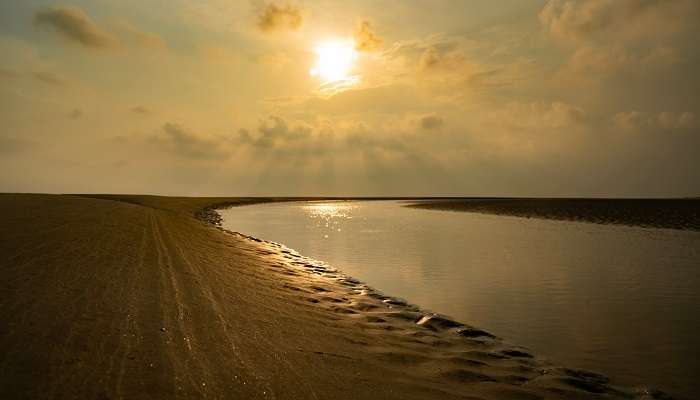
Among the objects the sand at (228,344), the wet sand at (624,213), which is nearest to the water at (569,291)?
the sand at (228,344)

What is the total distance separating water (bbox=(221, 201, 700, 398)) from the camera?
7.56 m

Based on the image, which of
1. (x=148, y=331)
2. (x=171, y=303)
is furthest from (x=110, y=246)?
(x=148, y=331)

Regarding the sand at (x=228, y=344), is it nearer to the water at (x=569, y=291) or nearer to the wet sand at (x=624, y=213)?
the water at (x=569, y=291)

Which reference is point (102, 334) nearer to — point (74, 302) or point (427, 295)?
point (74, 302)

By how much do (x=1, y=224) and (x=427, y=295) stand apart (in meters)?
17.9

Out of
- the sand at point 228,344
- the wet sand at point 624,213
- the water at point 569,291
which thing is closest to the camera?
the sand at point 228,344

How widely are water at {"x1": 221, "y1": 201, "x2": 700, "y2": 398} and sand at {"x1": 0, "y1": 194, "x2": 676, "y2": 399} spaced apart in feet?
3.07

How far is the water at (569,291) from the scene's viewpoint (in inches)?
298

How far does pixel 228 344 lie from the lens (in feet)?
21.7

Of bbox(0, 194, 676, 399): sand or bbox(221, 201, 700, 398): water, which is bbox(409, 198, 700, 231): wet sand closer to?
bbox(221, 201, 700, 398): water

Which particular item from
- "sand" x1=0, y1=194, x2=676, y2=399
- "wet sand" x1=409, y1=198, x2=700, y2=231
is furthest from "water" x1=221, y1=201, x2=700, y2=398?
"wet sand" x1=409, y1=198, x2=700, y2=231

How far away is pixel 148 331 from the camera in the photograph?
6703 mm

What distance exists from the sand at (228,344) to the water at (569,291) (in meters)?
0.93

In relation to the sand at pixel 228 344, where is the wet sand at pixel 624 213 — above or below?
above
